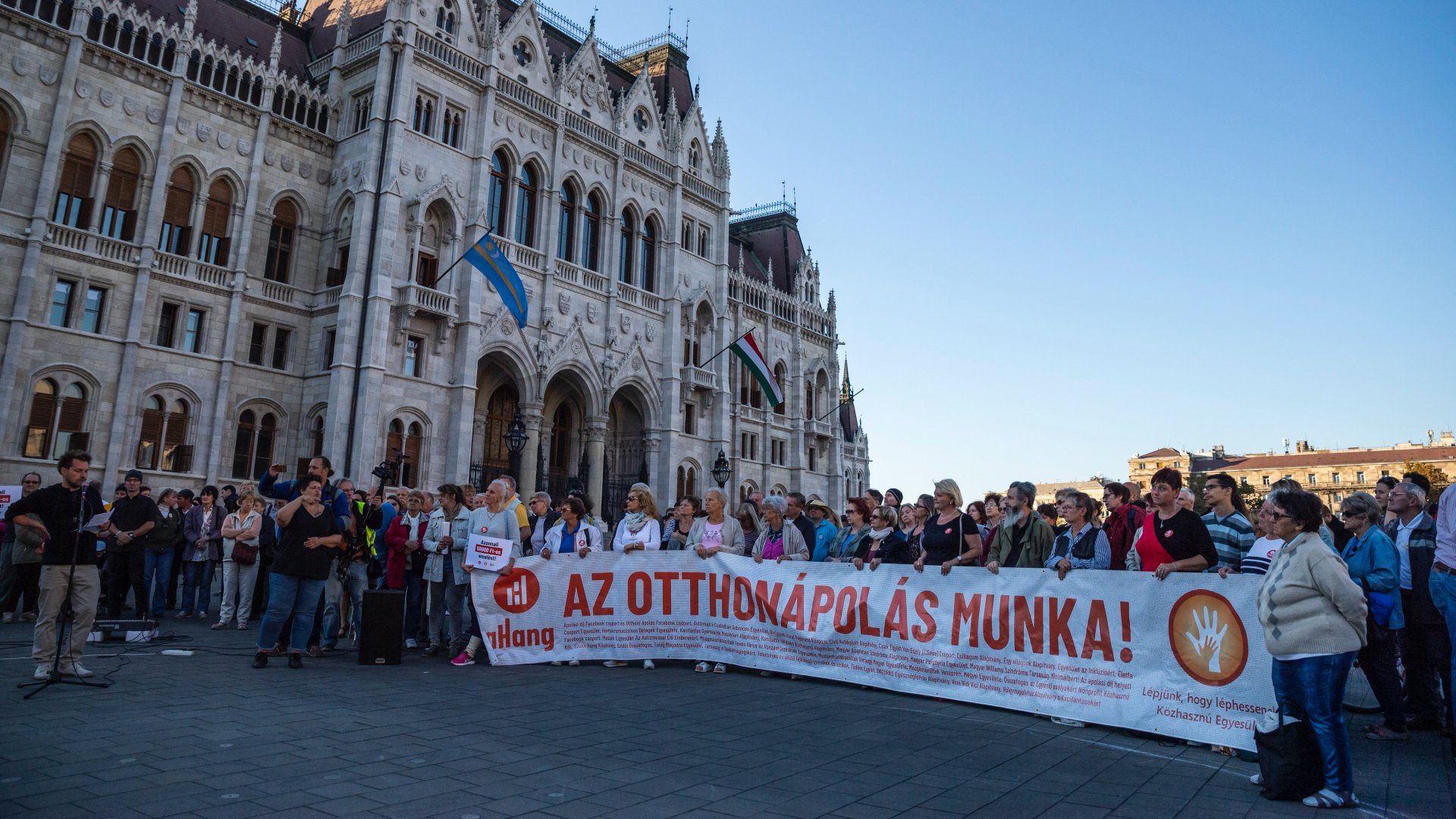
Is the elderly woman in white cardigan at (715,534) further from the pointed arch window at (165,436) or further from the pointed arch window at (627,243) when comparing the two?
the pointed arch window at (627,243)

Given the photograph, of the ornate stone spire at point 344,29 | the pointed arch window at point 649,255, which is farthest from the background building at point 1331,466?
the ornate stone spire at point 344,29

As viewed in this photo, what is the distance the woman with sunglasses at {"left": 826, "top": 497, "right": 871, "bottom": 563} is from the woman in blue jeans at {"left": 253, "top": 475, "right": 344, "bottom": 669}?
574cm

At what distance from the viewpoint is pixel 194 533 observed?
46.0ft

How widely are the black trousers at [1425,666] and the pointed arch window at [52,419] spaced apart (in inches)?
1016

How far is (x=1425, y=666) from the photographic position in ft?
25.3

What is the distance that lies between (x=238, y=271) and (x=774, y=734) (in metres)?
24.1

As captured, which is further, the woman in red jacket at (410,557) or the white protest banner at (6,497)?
the white protest banner at (6,497)

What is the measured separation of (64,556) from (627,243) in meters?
27.9

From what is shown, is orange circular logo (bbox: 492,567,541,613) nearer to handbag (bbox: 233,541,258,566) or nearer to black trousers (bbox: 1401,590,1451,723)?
handbag (bbox: 233,541,258,566)

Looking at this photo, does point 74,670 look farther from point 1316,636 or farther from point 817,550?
point 1316,636

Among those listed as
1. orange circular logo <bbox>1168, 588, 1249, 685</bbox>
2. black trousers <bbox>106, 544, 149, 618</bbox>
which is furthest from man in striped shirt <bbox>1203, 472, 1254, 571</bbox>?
black trousers <bbox>106, 544, 149, 618</bbox>

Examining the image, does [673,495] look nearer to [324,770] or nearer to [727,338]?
[727,338]

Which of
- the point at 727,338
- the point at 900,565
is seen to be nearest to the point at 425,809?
the point at 900,565

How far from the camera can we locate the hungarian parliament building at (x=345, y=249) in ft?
71.1
